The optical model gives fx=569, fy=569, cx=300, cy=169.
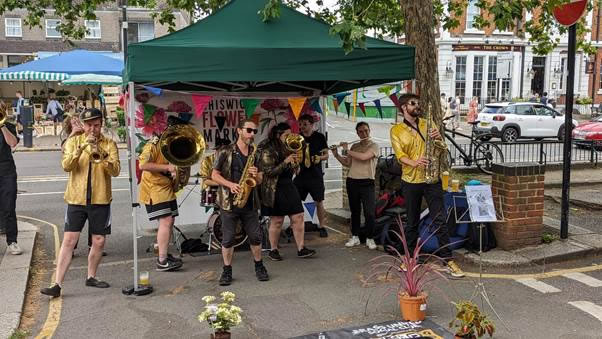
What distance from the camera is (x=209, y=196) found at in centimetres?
707

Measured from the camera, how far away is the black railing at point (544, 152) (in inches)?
533

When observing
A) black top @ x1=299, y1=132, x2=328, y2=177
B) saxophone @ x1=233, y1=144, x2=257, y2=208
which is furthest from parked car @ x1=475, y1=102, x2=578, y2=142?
saxophone @ x1=233, y1=144, x2=257, y2=208

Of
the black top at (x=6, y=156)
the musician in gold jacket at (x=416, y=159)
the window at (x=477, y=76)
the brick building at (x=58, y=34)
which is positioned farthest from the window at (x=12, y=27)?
the musician in gold jacket at (x=416, y=159)

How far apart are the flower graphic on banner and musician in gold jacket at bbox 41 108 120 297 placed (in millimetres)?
1752

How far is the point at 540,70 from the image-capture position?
41875 mm

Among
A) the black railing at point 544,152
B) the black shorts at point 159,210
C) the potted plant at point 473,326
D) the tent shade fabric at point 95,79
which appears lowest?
the potted plant at point 473,326

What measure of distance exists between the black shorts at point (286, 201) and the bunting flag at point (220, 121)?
1711 millimetres

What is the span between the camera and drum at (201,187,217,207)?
23.0 feet

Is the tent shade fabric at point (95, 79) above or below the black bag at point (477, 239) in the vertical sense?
above

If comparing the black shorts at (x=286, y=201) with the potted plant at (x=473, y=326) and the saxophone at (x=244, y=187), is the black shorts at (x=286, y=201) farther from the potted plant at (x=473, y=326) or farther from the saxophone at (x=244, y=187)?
the potted plant at (x=473, y=326)

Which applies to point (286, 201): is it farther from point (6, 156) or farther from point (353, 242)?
→ point (6, 156)

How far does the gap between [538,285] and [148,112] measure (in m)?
5.14

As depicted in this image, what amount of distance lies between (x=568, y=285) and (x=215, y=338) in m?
3.80

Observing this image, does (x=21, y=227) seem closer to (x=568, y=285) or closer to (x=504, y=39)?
(x=568, y=285)
